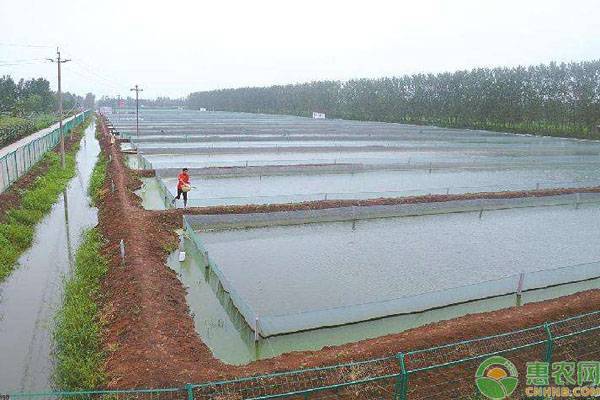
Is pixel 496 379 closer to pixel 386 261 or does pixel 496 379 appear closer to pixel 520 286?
pixel 520 286

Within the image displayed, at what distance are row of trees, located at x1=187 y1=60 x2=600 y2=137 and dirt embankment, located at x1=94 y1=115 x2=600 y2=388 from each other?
46.3m

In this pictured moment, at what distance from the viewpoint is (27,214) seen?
46.4 feet

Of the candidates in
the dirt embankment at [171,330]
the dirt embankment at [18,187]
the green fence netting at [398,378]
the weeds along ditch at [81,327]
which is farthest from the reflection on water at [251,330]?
the dirt embankment at [18,187]

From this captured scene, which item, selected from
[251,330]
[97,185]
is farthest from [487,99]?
[251,330]

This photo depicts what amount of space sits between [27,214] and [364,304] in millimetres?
10998

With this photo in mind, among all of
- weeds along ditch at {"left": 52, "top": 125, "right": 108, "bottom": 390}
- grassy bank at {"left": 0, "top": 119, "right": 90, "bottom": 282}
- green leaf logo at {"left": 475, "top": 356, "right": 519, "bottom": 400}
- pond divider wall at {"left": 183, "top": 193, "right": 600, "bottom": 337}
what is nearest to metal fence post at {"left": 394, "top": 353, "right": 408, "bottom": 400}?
green leaf logo at {"left": 475, "top": 356, "right": 519, "bottom": 400}

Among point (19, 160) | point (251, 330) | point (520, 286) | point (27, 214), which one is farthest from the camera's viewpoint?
point (19, 160)

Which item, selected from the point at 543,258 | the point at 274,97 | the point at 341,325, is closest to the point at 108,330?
the point at 341,325

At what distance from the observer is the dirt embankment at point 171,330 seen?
A: 634 cm

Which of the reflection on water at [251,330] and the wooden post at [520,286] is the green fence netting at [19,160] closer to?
the reflection on water at [251,330]

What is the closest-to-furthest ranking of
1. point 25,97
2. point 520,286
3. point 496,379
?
point 496,379 → point 520,286 → point 25,97

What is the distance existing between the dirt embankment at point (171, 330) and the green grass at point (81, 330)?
19cm

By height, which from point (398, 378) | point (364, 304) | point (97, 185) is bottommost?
point (398, 378)

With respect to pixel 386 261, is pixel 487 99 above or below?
above
